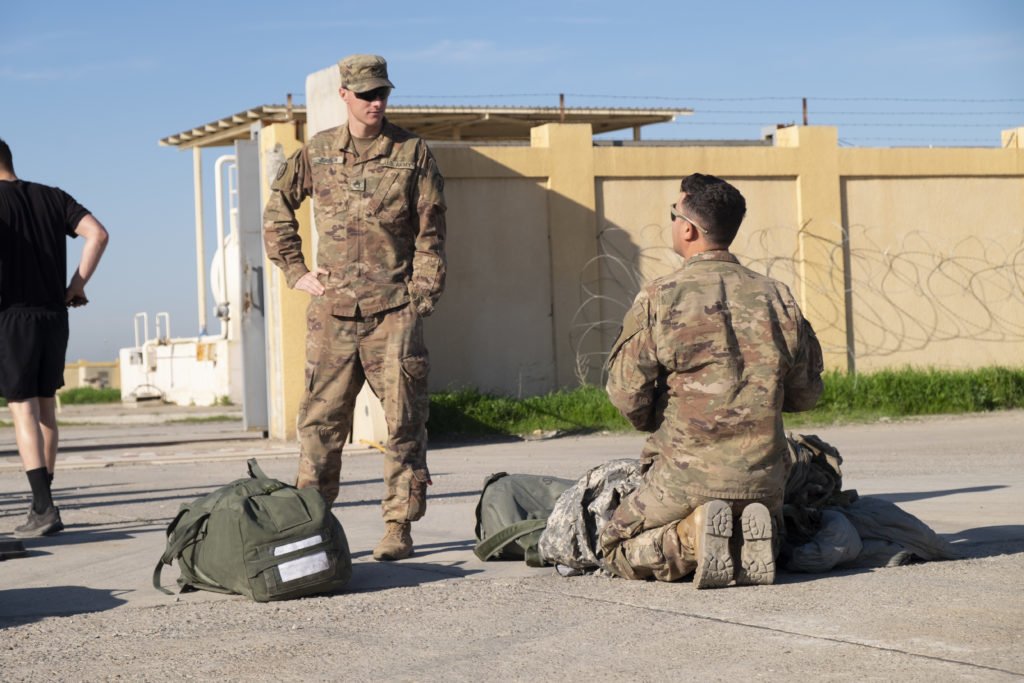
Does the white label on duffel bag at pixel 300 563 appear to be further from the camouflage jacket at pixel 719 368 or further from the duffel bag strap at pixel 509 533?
the camouflage jacket at pixel 719 368

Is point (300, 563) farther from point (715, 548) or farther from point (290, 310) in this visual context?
point (290, 310)

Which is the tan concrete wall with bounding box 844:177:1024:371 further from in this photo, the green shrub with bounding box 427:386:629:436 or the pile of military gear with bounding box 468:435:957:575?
the pile of military gear with bounding box 468:435:957:575

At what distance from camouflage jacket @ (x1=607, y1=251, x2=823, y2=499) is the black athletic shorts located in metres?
3.00

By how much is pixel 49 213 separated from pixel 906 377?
9.81 metres

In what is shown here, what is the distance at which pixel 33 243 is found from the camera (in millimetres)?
6680

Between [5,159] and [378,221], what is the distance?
227 cm

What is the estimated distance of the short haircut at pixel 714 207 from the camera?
4.98 meters

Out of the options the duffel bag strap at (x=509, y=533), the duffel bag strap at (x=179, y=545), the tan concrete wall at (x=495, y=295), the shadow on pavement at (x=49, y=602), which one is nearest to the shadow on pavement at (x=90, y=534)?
the shadow on pavement at (x=49, y=602)

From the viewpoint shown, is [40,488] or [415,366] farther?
[40,488]

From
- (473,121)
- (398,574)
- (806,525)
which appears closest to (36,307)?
(398,574)

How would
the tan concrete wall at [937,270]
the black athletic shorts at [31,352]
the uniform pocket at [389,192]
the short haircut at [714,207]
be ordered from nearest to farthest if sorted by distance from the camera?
the short haircut at [714,207] → the uniform pocket at [389,192] → the black athletic shorts at [31,352] → the tan concrete wall at [937,270]

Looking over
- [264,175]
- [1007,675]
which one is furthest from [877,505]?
[264,175]

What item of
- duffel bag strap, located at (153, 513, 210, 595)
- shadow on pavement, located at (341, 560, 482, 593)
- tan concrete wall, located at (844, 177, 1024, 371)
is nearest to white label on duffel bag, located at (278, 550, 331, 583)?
shadow on pavement, located at (341, 560, 482, 593)

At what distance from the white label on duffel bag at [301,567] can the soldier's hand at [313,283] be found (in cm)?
126
